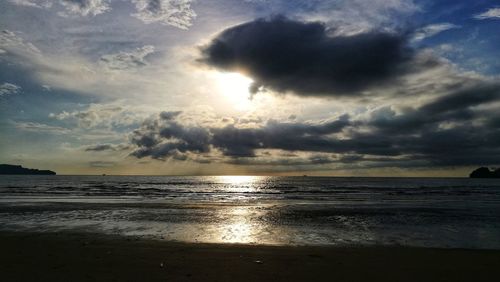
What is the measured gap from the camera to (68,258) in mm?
12109

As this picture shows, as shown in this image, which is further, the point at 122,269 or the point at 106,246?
the point at 106,246

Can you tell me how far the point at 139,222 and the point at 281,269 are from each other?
1522cm

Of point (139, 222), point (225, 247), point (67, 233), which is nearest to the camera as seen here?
point (225, 247)

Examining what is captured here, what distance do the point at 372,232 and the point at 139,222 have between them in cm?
1437

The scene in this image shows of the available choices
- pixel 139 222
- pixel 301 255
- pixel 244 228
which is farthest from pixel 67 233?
pixel 301 255

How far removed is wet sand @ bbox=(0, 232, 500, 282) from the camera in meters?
9.98

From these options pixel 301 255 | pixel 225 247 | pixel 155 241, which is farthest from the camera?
pixel 155 241

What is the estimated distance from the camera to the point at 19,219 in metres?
25.3

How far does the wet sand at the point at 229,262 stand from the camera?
998 centimetres

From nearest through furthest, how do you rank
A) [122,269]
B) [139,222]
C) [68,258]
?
[122,269] → [68,258] → [139,222]

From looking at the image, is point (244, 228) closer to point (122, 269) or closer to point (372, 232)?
point (372, 232)

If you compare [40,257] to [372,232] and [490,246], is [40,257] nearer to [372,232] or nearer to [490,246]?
[372,232]

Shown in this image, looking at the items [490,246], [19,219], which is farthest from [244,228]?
[19,219]

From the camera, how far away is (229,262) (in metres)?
11.5
